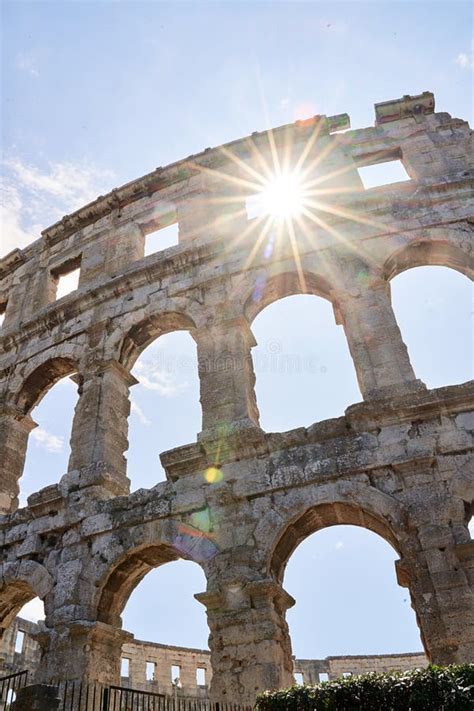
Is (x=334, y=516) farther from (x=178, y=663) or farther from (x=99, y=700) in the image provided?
(x=178, y=663)

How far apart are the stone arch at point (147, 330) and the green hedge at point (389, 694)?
677 cm

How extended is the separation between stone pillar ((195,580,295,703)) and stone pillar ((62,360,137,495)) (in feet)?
9.38

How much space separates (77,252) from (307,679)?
16.0m

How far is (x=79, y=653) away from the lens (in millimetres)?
7480

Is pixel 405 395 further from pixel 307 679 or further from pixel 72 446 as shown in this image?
pixel 307 679

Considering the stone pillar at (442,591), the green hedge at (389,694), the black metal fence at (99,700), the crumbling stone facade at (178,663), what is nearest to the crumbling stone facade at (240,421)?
the stone pillar at (442,591)

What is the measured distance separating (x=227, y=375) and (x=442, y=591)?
4489 millimetres

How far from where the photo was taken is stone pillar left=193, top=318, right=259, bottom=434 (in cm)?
884

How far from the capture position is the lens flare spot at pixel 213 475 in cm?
811

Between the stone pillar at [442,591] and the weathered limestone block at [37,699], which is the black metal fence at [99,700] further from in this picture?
the stone pillar at [442,591]

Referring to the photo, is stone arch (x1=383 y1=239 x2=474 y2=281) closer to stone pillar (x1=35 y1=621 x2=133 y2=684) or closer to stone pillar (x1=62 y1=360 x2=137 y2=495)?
stone pillar (x1=62 y1=360 x2=137 y2=495)

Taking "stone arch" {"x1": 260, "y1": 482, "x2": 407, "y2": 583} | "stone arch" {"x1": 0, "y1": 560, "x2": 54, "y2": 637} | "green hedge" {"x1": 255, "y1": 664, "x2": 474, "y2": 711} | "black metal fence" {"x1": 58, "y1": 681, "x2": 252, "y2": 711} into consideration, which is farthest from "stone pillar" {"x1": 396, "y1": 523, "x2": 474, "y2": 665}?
"stone arch" {"x1": 0, "y1": 560, "x2": 54, "y2": 637}

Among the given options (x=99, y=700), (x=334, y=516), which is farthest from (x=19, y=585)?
(x=334, y=516)

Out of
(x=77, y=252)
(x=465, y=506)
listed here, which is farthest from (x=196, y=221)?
(x=465, y=506)
